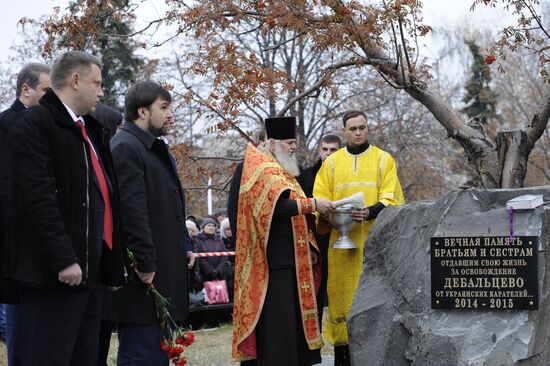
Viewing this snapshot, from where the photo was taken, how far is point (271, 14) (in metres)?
8.04

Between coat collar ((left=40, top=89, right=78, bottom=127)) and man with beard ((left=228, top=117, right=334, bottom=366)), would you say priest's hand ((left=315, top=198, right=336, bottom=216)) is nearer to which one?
man with beard ((left=228, top=117, right=334, bottom=366))

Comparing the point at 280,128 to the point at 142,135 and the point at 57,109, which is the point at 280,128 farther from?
→ the point at 57,109

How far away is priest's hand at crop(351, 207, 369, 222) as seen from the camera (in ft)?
20.4

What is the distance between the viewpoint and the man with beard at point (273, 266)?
224 inches

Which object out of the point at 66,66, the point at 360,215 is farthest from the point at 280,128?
the point at 66,66

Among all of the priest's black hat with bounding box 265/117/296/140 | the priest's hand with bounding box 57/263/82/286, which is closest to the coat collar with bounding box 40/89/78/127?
the priest's hand with bounding box 57/263/82/286

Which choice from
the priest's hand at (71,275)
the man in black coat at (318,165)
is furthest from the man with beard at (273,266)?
the priest's hand at (71,275)

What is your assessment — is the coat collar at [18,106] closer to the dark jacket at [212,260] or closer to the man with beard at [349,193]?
the man with beard at [349,193]

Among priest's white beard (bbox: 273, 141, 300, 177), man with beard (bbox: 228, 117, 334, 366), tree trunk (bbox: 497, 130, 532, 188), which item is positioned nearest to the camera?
man with beard (bbox: 228, 117, 334, 366)

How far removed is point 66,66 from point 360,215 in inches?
116

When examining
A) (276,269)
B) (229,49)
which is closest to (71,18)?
(229,49)

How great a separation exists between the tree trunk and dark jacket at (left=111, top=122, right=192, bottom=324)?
371 centimetres

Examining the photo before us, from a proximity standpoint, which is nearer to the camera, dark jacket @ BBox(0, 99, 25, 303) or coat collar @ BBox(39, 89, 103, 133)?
dark jacket @ BBox(0, 99, 25, 303)

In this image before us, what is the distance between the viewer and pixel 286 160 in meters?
5.96
